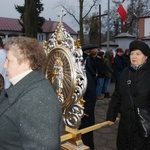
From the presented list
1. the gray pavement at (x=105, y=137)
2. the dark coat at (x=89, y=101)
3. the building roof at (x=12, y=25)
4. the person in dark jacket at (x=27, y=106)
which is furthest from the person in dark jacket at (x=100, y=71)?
the building roof at (x=12, y=25)

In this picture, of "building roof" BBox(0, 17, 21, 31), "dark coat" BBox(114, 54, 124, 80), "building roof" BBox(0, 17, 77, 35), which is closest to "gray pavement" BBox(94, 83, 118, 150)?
"dark coat" BBox(114, 54, 124, 80)

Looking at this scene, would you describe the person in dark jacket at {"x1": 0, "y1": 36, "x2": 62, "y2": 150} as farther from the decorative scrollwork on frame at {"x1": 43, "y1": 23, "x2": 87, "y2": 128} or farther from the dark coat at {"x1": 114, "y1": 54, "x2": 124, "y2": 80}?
the dark coat at {"x1": 114, "y1": 54, "x2": 124, "y2": 80}

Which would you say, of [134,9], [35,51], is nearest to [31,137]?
[35,51]

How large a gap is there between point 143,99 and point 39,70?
1.37 m

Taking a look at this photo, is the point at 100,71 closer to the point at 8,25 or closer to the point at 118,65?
the point at 118,65

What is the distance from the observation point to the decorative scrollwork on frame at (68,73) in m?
2.65

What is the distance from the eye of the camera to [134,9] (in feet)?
103

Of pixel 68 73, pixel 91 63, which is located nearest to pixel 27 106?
pixel 68 73

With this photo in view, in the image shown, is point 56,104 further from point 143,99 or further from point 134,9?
point 134,9

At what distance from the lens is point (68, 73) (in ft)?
8.84

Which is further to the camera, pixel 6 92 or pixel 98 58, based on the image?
pixel 98 58

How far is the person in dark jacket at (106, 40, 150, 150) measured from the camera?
262cm

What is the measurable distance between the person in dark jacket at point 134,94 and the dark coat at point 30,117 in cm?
137

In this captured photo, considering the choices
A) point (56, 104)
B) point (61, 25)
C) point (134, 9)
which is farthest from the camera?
point (134, 9)
